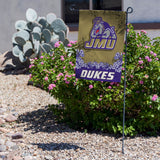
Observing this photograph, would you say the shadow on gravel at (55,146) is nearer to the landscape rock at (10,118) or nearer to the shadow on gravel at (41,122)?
Answer: the shadow on gravel at (41,122)

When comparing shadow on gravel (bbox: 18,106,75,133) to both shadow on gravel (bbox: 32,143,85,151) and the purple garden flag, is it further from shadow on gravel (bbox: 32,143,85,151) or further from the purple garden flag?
the purple garden flag

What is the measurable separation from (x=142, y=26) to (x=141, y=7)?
0.53m

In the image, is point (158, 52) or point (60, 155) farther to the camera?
point (158, 52)

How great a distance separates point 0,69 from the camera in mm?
8391

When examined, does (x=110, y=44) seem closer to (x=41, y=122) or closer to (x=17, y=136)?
(x=17, y=136)

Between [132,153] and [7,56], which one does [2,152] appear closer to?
[132,153]

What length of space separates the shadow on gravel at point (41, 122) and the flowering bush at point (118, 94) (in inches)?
7.2

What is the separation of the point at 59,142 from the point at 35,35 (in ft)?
13.3

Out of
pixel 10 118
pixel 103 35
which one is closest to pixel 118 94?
pixel 103 35

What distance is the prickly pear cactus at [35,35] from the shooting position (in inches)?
307

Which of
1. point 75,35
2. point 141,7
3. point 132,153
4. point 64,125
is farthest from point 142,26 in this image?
point 132,153

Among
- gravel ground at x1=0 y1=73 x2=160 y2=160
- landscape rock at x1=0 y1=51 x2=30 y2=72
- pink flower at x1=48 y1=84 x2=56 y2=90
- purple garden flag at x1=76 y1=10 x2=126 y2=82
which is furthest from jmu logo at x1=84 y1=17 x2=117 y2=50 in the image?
landscape rock at x1=0 y1=51 x2=30 y2=72

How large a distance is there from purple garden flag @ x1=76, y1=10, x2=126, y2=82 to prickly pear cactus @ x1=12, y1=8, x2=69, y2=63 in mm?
3883

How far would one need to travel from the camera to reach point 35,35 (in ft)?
25.5
